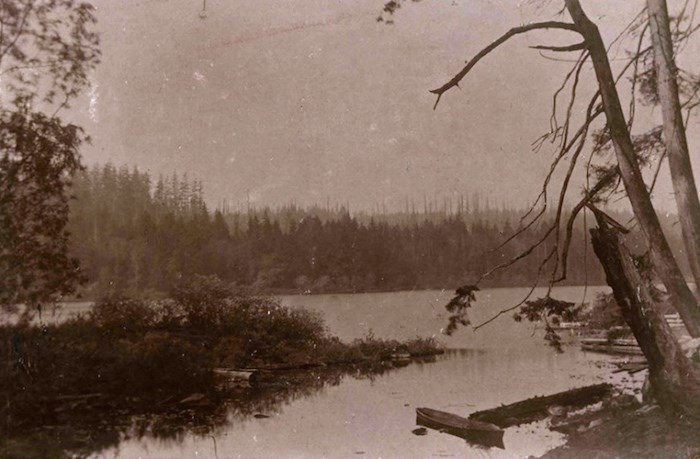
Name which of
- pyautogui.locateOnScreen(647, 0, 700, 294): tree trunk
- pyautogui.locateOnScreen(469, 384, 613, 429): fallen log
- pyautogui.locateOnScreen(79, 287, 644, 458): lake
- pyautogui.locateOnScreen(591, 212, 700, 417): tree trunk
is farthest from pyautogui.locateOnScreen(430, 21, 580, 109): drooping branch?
pyautogui.locateOnScreen(469, 384, 613, 429): fallen log

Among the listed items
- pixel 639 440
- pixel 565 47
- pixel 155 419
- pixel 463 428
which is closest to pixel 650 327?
pixel 639 440

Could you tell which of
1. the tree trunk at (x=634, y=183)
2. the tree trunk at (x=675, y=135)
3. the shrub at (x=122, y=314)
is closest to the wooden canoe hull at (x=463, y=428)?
the tree trunk at (x=634, y=183)

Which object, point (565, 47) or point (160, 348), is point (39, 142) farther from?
point (565, 47)

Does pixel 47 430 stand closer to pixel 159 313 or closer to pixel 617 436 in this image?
pixel 159 313

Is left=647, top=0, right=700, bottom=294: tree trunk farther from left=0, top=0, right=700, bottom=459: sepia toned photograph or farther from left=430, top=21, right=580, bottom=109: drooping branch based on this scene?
left=430, top=21, right=580, bottom=109: drooping branch

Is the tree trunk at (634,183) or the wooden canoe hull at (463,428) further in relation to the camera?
the tree trunk at (634,183)

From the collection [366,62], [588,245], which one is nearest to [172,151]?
[366,62]

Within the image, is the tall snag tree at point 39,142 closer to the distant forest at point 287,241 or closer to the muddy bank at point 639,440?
the distant forest at point 287,241
